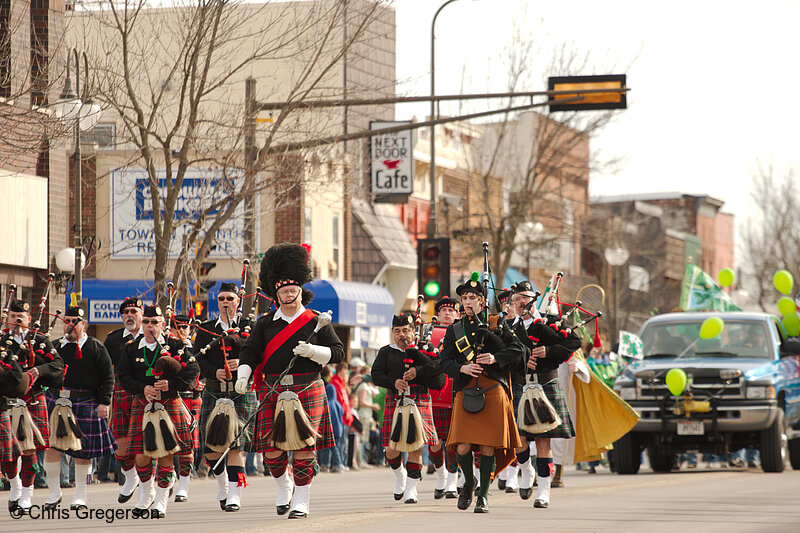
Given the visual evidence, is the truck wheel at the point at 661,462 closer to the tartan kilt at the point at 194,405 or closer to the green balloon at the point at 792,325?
the green balloon at the point at 792,325

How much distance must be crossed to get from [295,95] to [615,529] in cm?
1235

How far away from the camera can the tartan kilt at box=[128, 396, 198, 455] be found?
41.9ft

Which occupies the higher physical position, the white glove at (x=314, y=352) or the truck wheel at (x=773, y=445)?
the white glove at (x=314, y=352)

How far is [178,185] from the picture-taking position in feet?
67.3

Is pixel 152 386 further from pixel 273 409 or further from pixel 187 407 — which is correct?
pixel 273 409

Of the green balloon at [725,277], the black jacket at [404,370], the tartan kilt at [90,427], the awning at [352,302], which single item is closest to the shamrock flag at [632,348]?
the green balloon at [725,277]

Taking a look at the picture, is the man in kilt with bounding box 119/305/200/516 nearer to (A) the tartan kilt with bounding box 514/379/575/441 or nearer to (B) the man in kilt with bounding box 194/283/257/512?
(B) the man in kilt with bounding box 194/283/257/512

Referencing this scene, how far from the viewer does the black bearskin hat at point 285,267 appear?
38.8 feet

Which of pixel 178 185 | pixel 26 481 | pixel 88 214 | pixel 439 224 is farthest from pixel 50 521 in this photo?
pixel 439 224

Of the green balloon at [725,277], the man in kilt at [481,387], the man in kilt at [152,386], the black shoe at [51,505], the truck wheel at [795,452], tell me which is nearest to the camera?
the man in kilt at [481,387]

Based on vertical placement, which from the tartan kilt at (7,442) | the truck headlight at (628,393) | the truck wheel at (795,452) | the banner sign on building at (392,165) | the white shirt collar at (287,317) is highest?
the banner sign on building at (392,165)

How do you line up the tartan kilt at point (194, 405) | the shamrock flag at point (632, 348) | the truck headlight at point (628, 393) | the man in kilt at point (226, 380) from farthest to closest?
the shamrock flag at point (632, 348)
the truck headlight at point (628, 393)
the tartan kilt at point (194, 405)
the man in kilt at point (226, 380)

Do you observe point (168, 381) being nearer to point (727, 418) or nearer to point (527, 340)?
point (527, 340)

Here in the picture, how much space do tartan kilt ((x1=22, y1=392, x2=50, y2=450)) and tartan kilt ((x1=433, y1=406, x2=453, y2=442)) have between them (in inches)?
158
